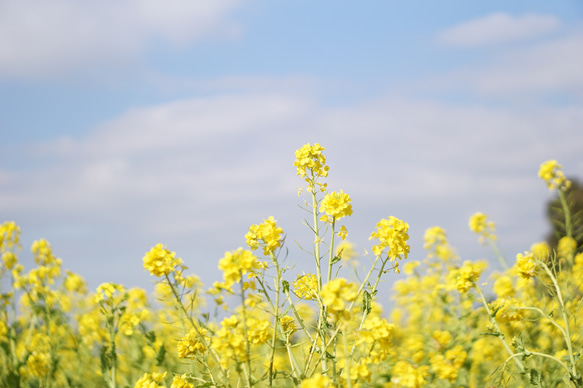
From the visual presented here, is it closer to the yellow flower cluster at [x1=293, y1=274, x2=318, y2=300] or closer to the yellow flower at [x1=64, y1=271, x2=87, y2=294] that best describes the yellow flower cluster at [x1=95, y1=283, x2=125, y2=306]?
the yellow flower cluster at [x1=293, y1=274, x2=318, y2=300]

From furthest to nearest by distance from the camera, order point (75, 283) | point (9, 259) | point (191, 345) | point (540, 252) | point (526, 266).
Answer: point (75, 283), point (9, 259), point (540, 252), point (526, 266), point (191, 345)

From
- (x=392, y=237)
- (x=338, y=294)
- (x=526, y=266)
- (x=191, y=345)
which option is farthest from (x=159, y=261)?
(x=526, y=266)

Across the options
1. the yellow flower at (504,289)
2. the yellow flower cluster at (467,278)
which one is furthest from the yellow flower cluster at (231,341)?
the yellow flower at (504,289)

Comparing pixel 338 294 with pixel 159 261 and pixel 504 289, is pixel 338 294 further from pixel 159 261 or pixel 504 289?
pixel 504 289

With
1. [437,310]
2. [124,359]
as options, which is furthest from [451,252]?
[124,359]

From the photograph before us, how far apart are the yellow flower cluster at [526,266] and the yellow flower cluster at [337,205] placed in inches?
52.6

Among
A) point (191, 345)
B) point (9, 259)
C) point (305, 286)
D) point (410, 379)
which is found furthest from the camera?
point (9, 259)

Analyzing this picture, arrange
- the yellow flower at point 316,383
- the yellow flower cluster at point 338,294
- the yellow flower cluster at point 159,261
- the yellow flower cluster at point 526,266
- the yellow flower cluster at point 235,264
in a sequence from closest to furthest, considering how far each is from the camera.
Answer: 1. the yellow flower at point 316,383
2. the yellow flower cluster at point 338,294
3. the yellow flower cluster at point 235,264
4. the yellow flower cluster at point 159,261
5. the yellow flower cluster at point 526,266

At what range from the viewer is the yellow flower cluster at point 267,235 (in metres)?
2.41

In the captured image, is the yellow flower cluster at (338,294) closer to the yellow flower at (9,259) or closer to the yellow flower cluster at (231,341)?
the yellow flower cluster at (231,341)

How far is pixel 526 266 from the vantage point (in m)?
3.23

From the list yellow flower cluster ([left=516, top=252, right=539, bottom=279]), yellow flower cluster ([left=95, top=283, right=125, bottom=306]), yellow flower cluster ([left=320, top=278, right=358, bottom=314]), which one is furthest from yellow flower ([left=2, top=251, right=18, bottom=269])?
yellow flower cluster ([left=516, top=252, right=539, bottom=279])

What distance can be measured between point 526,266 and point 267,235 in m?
1.82

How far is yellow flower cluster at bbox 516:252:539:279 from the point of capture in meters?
3.21
